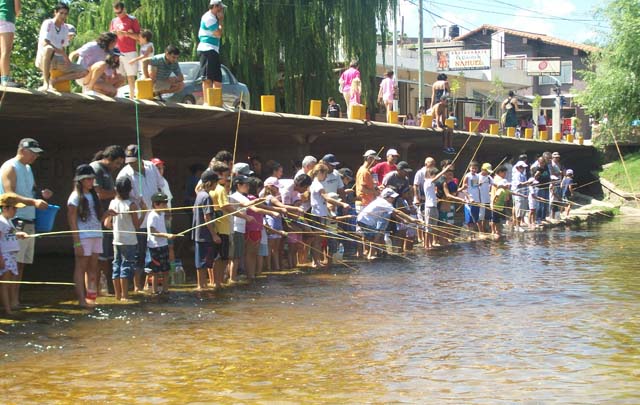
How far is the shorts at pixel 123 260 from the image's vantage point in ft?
37.2

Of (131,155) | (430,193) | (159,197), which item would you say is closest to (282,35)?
(430,193)

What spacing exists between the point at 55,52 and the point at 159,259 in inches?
131

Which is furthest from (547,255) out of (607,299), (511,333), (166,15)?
(166,15)

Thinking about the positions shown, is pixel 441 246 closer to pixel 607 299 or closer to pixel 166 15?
Answer: pixel 607 299

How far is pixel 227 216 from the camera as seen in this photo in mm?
12508

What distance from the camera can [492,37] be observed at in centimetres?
7019

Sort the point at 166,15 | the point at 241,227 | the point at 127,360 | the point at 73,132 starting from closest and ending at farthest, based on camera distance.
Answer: the point at 127,360 → the point at 241,227 → the point at 73,132 → the point at 166,15

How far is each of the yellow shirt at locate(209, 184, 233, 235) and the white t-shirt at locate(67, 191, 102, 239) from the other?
183 cm

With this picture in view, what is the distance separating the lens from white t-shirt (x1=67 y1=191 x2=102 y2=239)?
10.7 m

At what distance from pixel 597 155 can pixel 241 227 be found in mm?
27831

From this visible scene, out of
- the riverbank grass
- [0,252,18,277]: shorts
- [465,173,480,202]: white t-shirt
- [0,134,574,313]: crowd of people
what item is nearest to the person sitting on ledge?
[0,134,574,313]: crowd of people

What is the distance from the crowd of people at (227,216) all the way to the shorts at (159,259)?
13 mm

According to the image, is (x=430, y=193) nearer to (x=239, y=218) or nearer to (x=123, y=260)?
(x=239, y=218)

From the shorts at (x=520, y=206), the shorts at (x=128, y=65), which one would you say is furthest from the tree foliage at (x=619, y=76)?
the shorts at (x=128, y=65)
